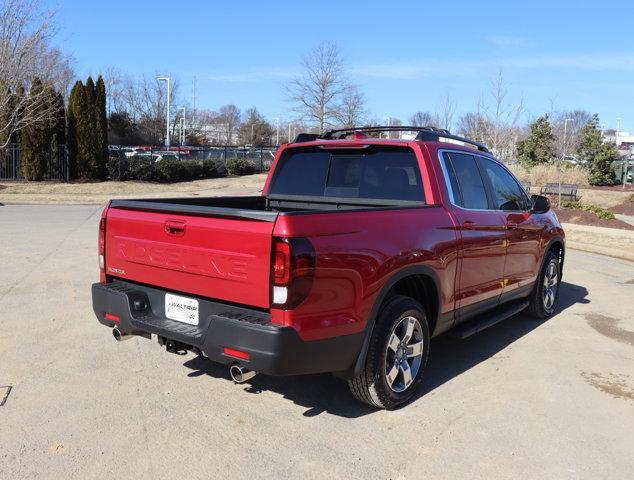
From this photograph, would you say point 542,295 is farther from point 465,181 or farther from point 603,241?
point 603,241

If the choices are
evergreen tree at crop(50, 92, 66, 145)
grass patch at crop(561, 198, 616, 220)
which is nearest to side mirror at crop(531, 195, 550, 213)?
grass patch at crop(561, 198, 616, 220)

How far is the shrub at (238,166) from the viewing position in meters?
34.7

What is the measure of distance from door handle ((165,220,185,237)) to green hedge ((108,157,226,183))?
25433 mm

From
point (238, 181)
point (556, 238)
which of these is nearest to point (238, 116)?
point (238, 181)

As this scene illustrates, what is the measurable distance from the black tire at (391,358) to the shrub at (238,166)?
31.3 m

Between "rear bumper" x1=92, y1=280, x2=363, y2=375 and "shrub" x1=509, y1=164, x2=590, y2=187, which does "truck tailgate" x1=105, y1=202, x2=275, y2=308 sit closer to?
"rear bumper" x1=92, y1=280, x2=363, y2=375

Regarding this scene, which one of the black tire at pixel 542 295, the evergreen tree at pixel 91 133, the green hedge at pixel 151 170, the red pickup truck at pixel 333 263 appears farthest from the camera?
the green hedge at pixel 151 170

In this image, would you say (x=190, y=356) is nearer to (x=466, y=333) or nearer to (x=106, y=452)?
(x=106, y=452)

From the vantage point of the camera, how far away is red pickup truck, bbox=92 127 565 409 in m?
3.37

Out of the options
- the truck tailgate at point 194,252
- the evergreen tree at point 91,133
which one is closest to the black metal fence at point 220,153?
the evergreen tree at point 91,133

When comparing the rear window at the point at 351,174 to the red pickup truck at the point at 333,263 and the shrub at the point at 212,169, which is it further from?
the shrub at the point at 212,169

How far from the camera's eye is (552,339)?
236 inches

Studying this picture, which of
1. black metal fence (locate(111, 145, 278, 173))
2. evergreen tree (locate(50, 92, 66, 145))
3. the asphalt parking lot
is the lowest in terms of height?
the asphalt parking lot

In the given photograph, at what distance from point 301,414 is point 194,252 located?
1337mm
